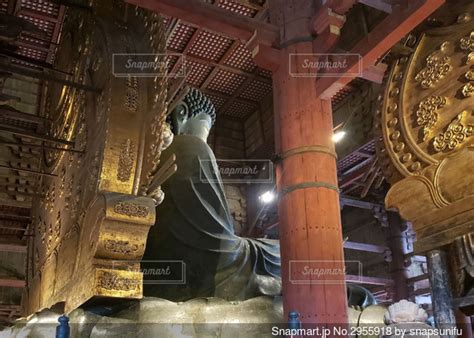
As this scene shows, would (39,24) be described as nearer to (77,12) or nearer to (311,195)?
(77,12)

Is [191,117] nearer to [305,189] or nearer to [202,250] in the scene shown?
[202,250]

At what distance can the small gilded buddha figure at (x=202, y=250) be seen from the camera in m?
4.77

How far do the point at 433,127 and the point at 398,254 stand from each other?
691 centimetres

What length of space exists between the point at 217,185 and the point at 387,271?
6.86 metres

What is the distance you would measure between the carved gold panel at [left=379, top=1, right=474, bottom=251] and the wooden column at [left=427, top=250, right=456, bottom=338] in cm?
8

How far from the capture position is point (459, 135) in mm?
3041

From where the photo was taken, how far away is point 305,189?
354 cm

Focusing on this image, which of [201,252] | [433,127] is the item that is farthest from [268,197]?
[433,127]

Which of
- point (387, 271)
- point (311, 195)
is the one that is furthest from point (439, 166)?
point (387, 271)

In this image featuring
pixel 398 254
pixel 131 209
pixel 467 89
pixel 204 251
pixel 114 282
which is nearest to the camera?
pixel 467 89

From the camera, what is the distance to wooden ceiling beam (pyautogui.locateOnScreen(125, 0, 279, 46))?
3740 millimetres

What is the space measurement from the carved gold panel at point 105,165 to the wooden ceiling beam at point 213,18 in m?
0.52

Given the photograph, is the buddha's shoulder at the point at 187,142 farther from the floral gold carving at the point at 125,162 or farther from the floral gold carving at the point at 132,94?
the floral gold carving at the point at 125,162

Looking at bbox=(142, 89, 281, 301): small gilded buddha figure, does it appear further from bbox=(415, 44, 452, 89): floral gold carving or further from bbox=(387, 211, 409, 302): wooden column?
bbox=(387, 211, 409, 302): wooden column
